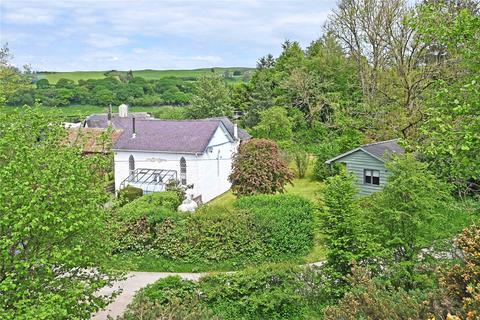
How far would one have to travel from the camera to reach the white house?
84.1 ft

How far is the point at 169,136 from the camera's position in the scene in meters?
26.8

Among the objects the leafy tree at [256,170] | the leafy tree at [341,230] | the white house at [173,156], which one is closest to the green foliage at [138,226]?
the leafy tree at [256,170]

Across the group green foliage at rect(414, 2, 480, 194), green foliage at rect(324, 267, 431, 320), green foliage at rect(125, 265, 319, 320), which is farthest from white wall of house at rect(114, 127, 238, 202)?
green foliage at rect(324, 267, 431, 320)

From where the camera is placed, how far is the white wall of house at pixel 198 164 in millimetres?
25656

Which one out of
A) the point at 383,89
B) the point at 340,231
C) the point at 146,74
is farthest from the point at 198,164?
the point at 146,74

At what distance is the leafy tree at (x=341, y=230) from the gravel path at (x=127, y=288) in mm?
1787

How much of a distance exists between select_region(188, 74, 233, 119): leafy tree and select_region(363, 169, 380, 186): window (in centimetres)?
2678

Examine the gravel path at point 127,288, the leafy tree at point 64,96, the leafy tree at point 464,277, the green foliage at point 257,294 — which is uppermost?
the leafy tree at point 64,96

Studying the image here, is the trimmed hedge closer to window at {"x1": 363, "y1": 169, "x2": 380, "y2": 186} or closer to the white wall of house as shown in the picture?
the white wall of house

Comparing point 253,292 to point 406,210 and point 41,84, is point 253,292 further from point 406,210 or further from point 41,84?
point 41,84

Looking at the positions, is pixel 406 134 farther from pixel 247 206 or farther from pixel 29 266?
pixel 29 266

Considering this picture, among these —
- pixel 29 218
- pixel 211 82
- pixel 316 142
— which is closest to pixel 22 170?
pixel 29 218

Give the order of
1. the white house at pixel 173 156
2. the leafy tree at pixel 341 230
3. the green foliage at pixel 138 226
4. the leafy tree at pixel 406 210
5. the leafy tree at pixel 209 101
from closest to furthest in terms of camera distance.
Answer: the leafy tree at pixel 406 210 < the leafy tree at pixel 341 230 < the green foliage at pixel 138 226 < the white house at pixel 173 156 < the leafy tree at pixel 209 101

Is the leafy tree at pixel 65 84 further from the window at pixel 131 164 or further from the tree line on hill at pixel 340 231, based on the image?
the tree line on hill at pixel 340 231
